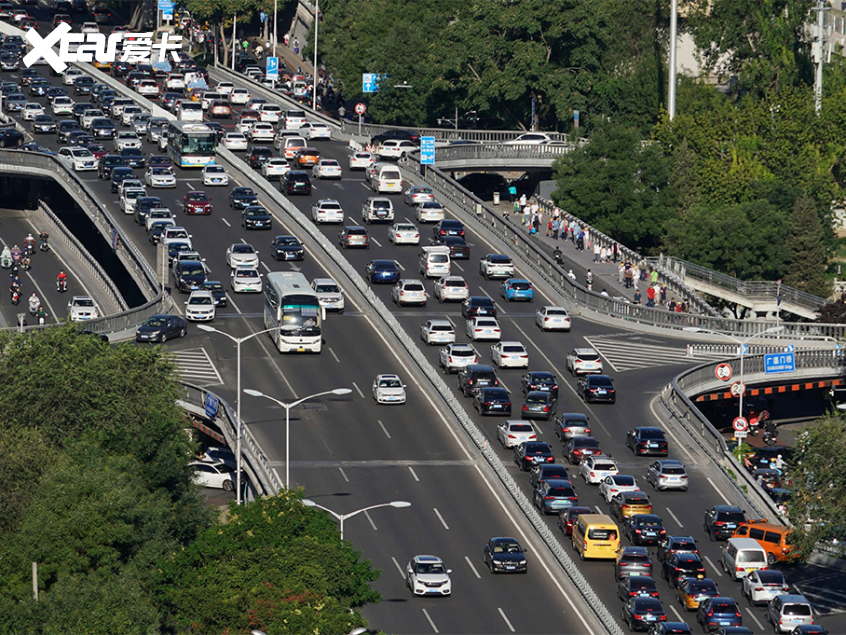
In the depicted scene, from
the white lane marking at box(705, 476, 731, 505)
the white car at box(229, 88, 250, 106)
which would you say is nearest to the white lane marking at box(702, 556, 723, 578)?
the white lane marking at box(705, 476, 731, 505)

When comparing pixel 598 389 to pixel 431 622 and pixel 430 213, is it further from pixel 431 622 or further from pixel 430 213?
pixel 430 213

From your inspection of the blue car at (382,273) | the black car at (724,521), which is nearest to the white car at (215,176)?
the blue car at (382,273)

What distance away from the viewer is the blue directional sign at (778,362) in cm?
9444

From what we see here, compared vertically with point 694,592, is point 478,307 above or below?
above

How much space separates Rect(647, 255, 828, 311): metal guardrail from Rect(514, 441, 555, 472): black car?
128ft

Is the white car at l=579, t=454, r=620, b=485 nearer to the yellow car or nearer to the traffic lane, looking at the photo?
the traffic lane

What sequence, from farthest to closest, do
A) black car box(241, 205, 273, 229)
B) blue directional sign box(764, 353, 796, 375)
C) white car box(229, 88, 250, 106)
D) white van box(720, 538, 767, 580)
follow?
white car box(229, 88, 250, 106) < black car box(241, 205, 273, 229) < blue directional sign box(764, 353, 796, 375) < white van box(720, 538, 767, 580)

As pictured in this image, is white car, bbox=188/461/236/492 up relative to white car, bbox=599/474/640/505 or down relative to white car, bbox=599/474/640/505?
down

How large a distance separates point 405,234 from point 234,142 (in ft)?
91.1

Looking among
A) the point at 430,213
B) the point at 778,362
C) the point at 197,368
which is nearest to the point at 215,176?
the point at 430,213

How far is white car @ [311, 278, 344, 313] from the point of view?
9738 centimetres

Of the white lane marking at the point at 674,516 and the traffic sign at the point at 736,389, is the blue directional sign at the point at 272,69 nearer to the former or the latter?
the traffic sign at the point at 736,389

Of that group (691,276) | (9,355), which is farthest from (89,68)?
(9,355)

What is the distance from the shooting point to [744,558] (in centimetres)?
6700
